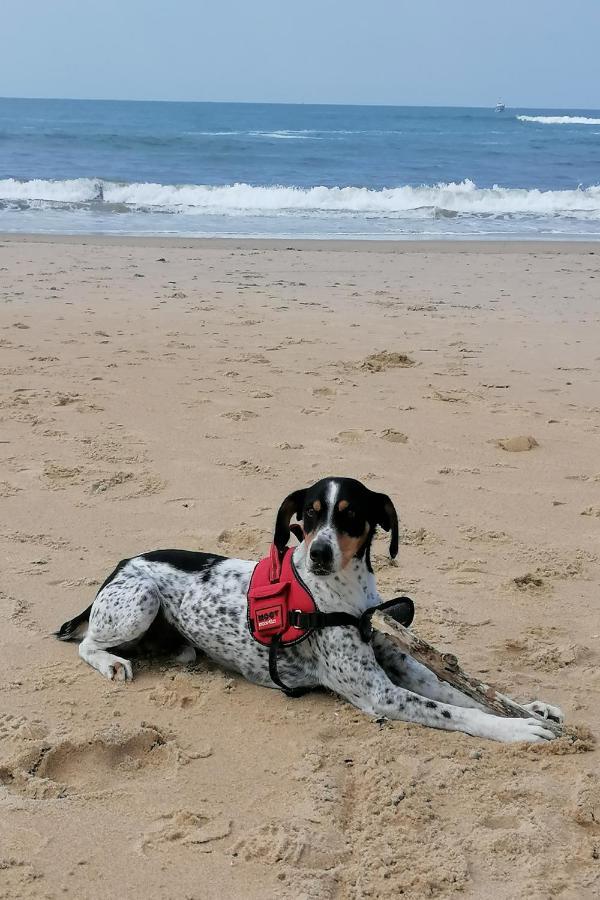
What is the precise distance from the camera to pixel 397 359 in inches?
373

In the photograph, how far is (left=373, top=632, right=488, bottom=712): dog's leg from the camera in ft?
13.6

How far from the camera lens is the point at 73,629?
15.2 feet

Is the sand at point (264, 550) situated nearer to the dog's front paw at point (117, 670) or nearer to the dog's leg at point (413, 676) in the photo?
the dog's front paw at point (117, 670)

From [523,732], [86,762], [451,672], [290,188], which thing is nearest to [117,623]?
[86,762]

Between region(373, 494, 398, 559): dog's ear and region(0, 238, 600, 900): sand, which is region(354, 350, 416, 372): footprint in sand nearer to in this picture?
region(0, 238, 600, 900): sand

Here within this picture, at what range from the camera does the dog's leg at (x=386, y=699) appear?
381cm

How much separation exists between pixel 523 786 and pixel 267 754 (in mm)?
971

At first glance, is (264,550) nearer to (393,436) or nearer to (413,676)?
(413,676)

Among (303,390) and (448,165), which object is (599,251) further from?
(448,165)

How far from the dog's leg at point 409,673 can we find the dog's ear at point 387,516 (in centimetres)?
43

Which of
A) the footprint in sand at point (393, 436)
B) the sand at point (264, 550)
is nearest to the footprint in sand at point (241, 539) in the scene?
the sand at point (264, 550)

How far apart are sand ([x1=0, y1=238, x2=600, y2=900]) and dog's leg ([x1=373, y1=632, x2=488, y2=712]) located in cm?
27

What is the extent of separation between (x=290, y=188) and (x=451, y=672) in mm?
27316

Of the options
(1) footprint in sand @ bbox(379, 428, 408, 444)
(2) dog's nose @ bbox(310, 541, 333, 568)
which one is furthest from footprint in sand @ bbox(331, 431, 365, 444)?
(2) dog's nose @ bbox(310, 541, 333, 568)
